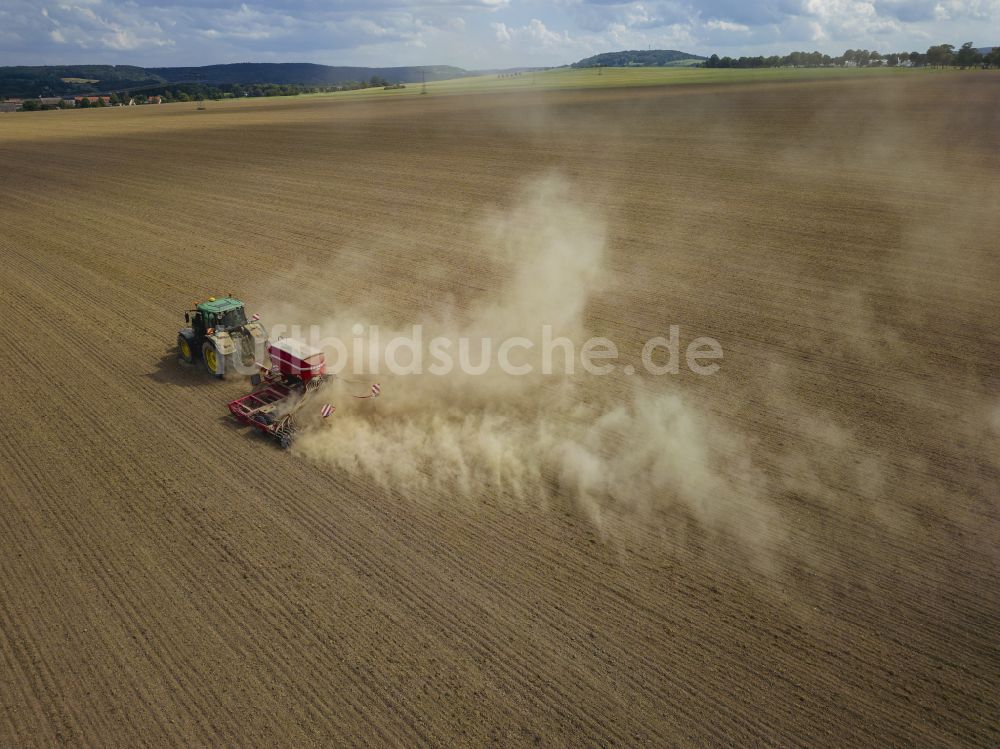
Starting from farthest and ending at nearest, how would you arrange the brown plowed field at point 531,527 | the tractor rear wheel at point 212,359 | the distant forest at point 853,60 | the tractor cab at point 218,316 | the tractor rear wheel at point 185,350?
1. the distant forest at point 853,60
2. the tractor rear wheel at point 185,350
3. the tractor rear wheel at point 212,359
4. the tractor cab at point 218,316
5. the brown plowed field at point 531,527

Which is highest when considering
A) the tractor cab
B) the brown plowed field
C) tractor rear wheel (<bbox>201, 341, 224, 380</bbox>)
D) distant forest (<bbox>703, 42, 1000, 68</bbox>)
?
distant forest (<bbox>703, 42, 1000, 68</bbox>)

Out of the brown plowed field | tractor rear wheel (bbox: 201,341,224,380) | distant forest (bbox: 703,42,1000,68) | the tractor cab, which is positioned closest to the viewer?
the brown plowed field

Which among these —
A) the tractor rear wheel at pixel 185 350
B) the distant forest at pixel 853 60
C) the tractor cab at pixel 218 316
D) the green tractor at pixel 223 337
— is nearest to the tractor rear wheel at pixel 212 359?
the green tractor at pixel 223 337

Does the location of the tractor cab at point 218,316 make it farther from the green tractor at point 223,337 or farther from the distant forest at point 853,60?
the distant forest at point 853,60

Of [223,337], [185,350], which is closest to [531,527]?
[223,337]

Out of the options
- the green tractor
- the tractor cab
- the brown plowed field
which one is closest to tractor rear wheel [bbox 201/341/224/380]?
the green tractor

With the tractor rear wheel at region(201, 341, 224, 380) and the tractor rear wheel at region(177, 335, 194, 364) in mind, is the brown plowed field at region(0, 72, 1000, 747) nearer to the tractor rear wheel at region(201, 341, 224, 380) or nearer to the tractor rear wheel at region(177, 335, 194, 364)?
the tractor rear wheel at region(177, 335, 194, 364)
